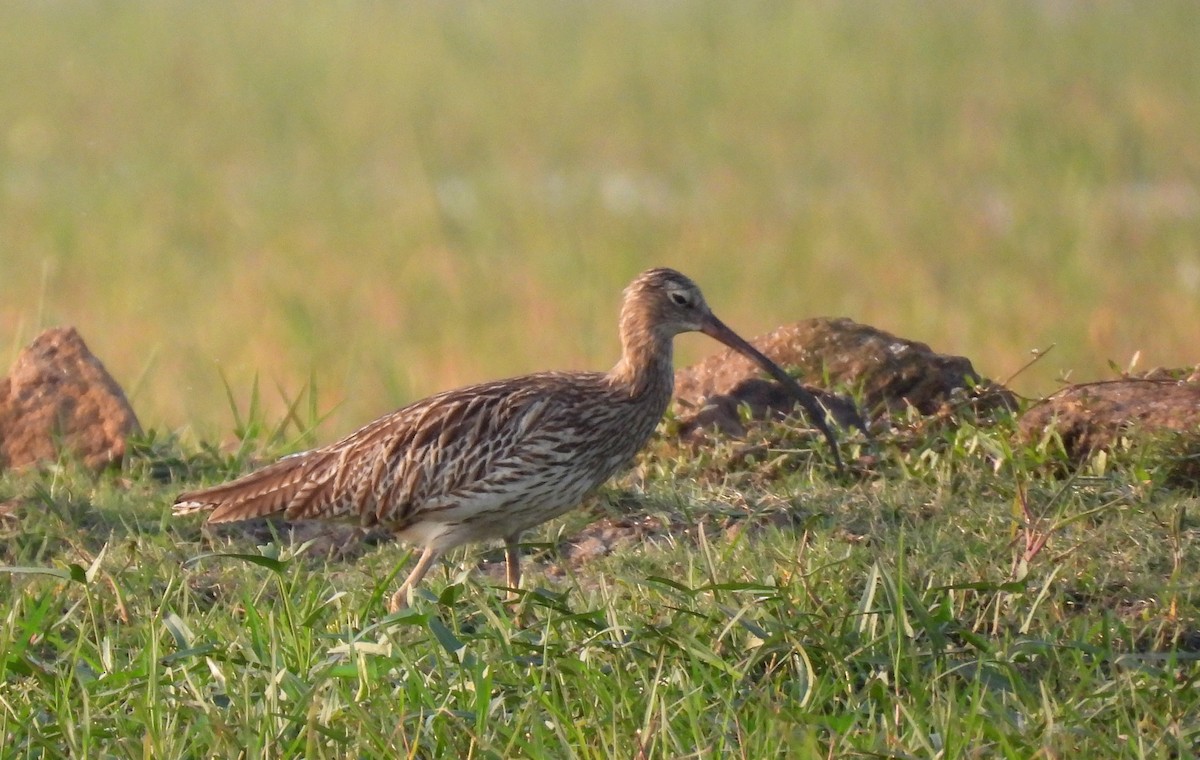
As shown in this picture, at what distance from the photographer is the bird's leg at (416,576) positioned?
548 cm

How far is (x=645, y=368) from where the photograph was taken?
6160mm

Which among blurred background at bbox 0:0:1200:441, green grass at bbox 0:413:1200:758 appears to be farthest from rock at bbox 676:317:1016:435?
blurred background at bbox 0:0:1200:441

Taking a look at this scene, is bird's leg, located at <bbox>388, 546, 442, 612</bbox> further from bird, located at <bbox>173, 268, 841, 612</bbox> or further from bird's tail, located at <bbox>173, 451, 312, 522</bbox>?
bird's tail, located at <bbox>173, 451, 312, 522</bbox>

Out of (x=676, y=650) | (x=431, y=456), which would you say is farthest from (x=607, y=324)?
(x=676, y=650)

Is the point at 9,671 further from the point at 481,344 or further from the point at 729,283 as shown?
the point at 729,283

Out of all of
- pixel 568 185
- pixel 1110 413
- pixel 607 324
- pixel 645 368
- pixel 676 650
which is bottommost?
pixel 607 324

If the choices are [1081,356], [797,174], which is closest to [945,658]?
[1081,356]

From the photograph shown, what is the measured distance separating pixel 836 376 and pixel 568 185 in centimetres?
933

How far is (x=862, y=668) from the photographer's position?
454 cm

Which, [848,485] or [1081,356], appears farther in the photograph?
[1081,356]

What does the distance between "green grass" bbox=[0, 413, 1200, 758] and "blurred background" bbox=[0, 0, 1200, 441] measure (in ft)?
12.3

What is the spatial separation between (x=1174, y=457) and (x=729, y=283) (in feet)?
20.8

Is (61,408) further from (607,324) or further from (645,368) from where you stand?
(607,324)

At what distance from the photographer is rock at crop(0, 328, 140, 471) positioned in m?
7.11
